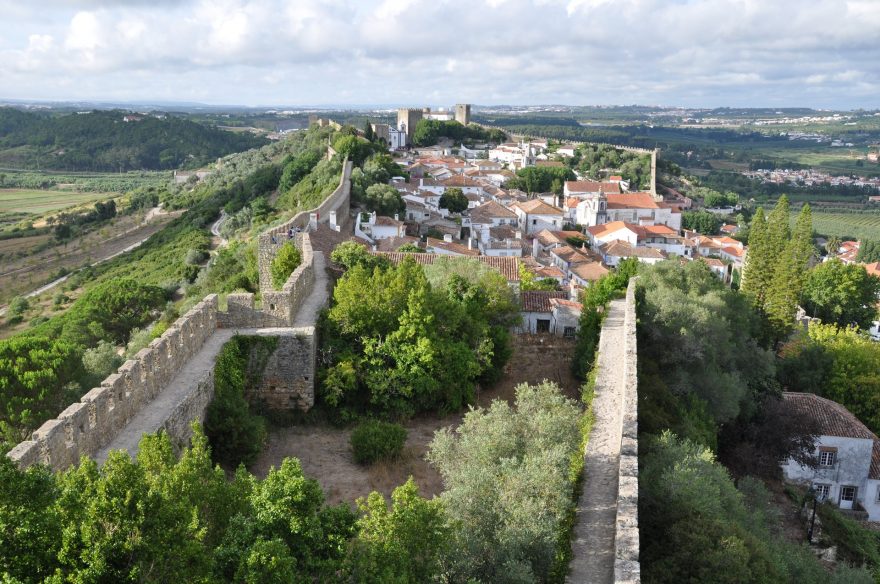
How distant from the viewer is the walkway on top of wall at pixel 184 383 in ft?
27.2

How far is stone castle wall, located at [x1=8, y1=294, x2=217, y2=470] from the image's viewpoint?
693 centimetres

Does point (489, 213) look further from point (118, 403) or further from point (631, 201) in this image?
point (118, 403)

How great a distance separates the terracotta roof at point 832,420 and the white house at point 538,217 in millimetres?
30800

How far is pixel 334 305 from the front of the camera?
14062 mm

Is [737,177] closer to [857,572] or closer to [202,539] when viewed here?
[857,572]

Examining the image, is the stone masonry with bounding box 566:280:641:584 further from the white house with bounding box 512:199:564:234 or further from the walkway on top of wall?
the white house with bounding box 512:199:564:234

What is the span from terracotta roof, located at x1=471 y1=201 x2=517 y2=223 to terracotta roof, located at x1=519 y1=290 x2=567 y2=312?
24726mm

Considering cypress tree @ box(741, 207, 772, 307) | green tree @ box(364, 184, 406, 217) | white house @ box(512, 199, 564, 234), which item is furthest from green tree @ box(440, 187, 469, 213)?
cypress tree @ box(741, 207, 772, 307)

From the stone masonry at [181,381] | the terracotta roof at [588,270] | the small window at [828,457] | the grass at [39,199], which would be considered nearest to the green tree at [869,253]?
the terracotta roof at [588,270]

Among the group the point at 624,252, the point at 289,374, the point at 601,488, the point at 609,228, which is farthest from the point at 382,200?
the point at 601,488

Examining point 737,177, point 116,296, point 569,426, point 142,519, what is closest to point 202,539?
point 142,519

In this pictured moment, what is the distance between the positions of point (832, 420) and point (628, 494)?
16.2 metres

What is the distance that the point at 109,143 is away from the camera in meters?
123

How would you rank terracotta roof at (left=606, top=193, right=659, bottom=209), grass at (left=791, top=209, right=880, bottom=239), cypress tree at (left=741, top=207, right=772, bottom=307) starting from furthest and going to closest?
grass at (left=791, top=209, right=880, bottom=239)
terracotta roof at (left=606, top=193, right=659, bottom=209)
cypress tree at (left=741, top=207, right=772, bottom=307)
